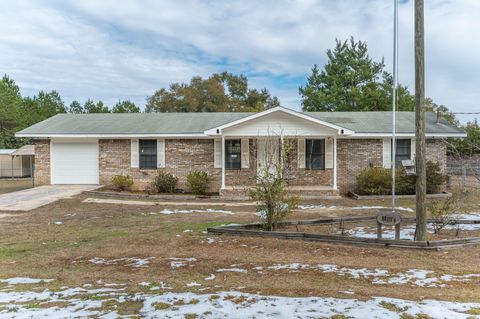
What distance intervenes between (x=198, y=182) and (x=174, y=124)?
4.16 m

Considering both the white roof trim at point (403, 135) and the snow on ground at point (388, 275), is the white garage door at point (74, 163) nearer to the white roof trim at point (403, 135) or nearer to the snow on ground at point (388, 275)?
the white roof trim at point (403, 135)

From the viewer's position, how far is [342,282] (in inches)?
199

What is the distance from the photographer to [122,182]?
55.9 ft

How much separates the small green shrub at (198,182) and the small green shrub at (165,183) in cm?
78

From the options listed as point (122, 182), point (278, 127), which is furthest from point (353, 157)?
point (122, 182)

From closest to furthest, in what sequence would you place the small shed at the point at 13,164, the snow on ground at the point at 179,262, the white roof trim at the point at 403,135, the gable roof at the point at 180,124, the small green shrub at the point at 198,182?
the snow on ground at the point at 179,262 < the small green shrub at the point at 198,182 < the white roof trim at the point at 403,135 < the gable roof at the point at 180,124 < the small shed at the point at 13,164

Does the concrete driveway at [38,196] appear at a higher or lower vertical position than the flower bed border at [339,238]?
higher

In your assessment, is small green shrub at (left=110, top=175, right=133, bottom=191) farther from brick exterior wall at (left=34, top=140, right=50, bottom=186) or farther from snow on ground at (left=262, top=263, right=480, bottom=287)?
snow on ground at (left=262, top=263, right=480, bottom=287)

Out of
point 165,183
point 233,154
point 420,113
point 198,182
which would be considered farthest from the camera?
point 233,154

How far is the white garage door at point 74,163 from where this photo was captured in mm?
18484

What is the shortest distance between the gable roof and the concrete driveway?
8.24 ft

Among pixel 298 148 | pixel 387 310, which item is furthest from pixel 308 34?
pixel 387 310

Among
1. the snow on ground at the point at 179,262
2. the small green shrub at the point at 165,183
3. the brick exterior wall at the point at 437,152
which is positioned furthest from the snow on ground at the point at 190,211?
the brick exterior wall at the point at 437,152

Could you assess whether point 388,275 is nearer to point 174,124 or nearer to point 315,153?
point 315,153
